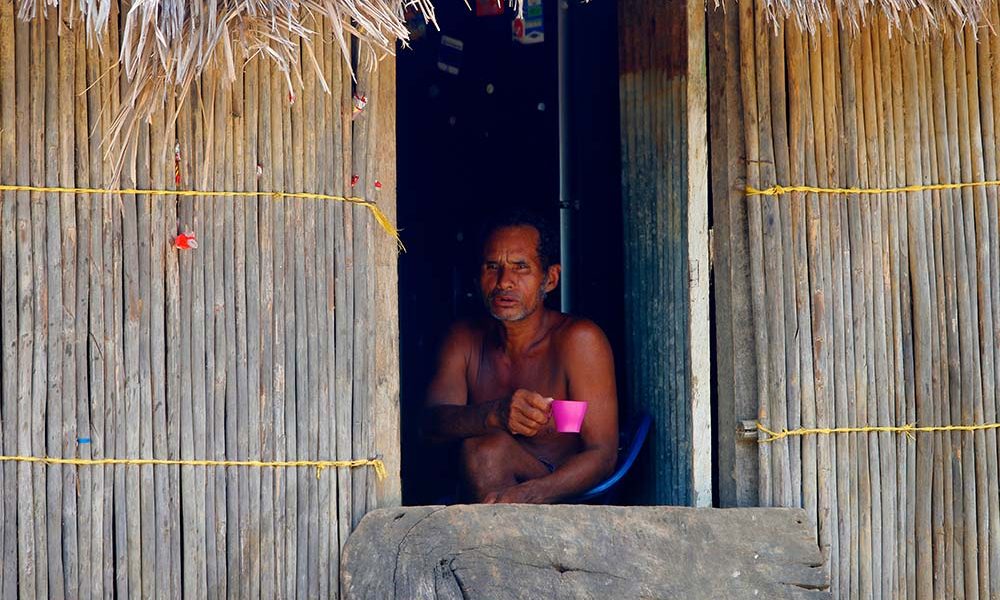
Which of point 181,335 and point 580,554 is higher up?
point 181,335

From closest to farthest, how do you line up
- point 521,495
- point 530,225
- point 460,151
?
1. point 521,495
2. point 530,225
3. point 460,151

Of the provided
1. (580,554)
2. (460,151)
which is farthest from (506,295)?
(580,554)

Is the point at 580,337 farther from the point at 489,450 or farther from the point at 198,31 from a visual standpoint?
the point at 198,31

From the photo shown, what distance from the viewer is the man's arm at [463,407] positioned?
12.4ft

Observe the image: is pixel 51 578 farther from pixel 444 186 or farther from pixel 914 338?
pixel 444 186

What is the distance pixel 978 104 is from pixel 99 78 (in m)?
2.37

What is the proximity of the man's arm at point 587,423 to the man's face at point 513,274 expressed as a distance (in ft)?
0.71

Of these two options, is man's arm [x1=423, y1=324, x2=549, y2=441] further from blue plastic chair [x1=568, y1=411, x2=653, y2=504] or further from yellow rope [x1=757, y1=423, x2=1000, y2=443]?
yellow rope [x1=757, y1=423, x2=1000, y2=443]

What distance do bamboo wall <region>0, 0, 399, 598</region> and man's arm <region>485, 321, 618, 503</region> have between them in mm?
841

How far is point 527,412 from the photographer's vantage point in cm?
377

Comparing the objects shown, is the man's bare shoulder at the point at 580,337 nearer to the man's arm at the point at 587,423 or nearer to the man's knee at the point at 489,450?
the man's arm at the point at 587,423

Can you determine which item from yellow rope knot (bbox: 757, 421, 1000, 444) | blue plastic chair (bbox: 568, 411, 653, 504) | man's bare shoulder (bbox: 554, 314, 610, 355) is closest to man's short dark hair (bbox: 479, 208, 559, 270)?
man's bare shoulder (bbox: 554, 314, 610, 355)

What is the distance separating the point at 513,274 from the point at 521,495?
85cm

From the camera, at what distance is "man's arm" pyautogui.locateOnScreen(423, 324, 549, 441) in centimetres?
378
